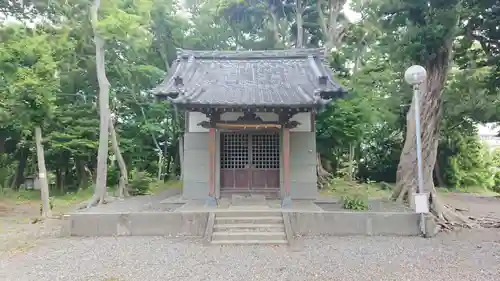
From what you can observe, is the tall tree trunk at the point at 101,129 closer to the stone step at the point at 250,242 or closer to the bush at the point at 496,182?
the stone step at the point at 250,242

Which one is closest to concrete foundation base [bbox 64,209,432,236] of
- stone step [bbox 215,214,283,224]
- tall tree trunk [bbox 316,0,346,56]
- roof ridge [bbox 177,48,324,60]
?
stone step [bbox 215,214,283,224]

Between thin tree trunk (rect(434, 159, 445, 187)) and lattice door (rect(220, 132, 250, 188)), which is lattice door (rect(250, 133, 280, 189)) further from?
thin tree trunk (rect(434, 159, 445, 187))

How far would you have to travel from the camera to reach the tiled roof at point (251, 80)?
28.9 feet

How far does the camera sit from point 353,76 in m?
15.9

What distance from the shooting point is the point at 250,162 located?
10594 mm

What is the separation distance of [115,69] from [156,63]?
2.45 meters

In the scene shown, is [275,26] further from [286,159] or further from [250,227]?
[250,227]

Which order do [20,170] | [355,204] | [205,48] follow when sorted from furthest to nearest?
1. [20,170]
2. [205,48]
3. [355,204]

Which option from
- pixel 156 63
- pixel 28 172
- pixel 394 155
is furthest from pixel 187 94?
pixel 28 172

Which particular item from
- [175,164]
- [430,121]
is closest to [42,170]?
[175,164]

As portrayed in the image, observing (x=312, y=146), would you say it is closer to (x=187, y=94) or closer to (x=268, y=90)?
(x=268, y=90)

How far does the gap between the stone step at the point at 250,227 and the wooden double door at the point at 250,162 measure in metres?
2.75

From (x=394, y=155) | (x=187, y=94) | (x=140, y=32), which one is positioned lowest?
(x=394, y=155)

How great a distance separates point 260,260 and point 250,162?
15.9ft
